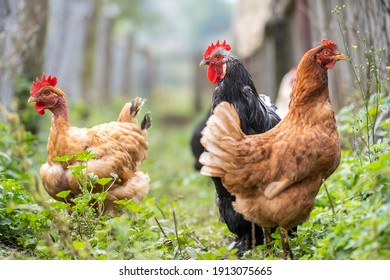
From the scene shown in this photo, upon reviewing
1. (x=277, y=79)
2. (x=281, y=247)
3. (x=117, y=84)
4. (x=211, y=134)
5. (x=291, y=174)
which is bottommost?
(x=281, y=247)

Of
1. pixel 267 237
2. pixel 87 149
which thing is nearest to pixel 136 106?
pixel 87 149

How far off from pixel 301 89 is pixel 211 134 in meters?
0.74

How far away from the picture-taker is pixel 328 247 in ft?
12.4

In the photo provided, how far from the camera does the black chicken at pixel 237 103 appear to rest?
5.05 m

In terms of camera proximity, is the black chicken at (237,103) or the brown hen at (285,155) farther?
the black chicken at (237,103)

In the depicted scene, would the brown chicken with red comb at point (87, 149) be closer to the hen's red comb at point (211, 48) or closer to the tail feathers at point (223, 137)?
the tail feathers at point (223, 137)

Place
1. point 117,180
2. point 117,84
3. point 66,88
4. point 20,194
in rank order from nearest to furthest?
point 20,194 < point 117,180 < point 66,88 < point 117,84

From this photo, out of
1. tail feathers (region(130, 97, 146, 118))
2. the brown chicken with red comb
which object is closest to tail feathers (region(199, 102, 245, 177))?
the brown chicken with red comb

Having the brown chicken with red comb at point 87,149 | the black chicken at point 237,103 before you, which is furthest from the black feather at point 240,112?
the brown chicken with red comb at point 87,149

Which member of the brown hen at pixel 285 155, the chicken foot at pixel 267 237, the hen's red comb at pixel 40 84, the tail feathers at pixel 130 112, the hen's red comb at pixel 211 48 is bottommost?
the chicken foot at pixel 267 237

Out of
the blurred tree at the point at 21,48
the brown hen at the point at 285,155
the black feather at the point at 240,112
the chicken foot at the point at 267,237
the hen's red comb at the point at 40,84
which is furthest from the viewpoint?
the blurred tree at the point at 21,48

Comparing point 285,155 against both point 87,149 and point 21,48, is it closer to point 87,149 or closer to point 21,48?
point 87,149
